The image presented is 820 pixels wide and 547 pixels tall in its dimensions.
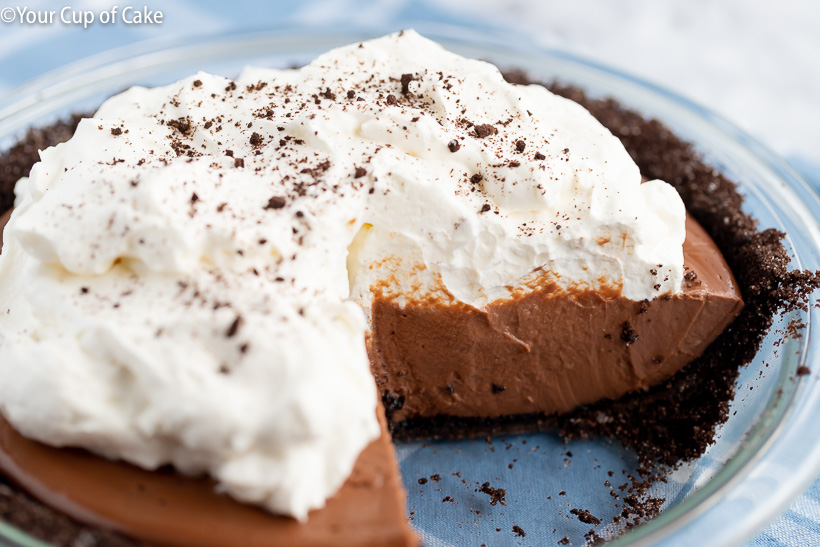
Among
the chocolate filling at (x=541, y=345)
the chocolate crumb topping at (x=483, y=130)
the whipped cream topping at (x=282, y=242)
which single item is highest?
the chocolate crumb topping at (x=483, y=130)

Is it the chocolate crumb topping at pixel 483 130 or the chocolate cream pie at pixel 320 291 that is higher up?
the chocolate crumb topping at pixel 483 130

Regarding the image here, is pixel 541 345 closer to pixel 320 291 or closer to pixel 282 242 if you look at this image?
pixel 320 291

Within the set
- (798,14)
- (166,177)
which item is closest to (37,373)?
(166,177)

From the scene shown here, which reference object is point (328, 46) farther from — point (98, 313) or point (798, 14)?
point (798, 14)

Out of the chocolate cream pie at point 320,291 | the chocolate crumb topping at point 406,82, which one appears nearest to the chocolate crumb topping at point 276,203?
the chocolate cream pie at point 320,291

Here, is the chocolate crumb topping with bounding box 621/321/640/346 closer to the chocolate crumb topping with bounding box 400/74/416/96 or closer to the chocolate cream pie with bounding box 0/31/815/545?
the chocolate cream pie with bounding box 0/31/815/545

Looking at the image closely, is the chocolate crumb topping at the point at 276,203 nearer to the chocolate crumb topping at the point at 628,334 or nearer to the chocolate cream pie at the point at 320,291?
the chocolate cream pie at the point at 320,291

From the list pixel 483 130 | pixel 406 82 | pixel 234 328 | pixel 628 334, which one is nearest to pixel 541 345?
pixel 628 334
